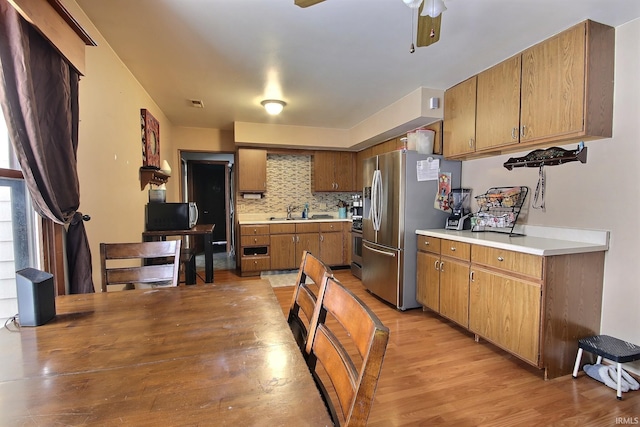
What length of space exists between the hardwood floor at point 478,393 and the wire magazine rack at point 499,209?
1.07 meters

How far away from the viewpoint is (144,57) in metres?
2.42

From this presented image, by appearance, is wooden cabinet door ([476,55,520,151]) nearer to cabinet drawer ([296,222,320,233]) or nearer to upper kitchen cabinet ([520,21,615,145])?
upper kitchen cabinet ([520,21,615,145])

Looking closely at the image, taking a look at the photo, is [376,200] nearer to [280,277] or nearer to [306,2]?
[280,277]

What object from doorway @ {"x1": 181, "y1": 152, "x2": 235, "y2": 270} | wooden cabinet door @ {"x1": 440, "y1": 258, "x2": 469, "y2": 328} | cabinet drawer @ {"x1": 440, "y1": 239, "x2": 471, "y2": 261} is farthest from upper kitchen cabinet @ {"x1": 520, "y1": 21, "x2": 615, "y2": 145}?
doorway @ {"x1": 181, "y1": 152, "x2": 235, "y2": 270}

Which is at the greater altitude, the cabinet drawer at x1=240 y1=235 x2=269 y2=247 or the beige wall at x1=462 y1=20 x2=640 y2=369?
the beige wall at x1=462 y1=20 x2=640 y2=369

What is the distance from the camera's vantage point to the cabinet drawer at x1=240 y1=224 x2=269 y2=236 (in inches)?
176

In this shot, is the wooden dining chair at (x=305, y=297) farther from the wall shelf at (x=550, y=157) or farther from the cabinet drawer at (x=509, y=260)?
the wall shelf at (x=550, y=157)

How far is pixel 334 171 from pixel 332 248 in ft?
4.44

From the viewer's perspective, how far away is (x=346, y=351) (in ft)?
2.60

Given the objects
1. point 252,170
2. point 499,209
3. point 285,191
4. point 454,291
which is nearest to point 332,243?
point 285,191

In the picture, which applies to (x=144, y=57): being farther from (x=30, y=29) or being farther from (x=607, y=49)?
(x=607, y=49)

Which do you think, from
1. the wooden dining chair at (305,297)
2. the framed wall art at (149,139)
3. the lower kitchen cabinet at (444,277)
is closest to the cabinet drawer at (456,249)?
the lower kitchen cabinet at (444,277)

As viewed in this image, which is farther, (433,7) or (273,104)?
(273,104)

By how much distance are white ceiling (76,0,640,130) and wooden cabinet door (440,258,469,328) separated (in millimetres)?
1786
